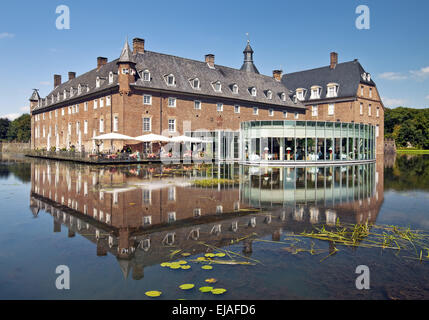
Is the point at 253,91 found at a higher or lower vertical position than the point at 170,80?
higher

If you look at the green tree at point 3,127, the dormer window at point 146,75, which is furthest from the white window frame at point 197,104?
the green tree at point 3,127

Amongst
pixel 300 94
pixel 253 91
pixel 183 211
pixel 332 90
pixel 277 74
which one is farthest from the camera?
pixel 277 74

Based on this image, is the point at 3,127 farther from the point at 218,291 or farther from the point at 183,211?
the point at 218,291

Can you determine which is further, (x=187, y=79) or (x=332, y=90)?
(x=332, y=90)

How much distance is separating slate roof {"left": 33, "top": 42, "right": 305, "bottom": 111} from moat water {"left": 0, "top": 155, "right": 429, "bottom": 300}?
99.0 ft

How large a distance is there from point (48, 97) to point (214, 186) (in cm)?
5938

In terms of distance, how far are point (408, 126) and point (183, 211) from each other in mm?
93928

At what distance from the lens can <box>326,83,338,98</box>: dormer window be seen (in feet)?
188

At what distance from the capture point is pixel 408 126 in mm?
89062

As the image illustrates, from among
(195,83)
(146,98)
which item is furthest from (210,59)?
(146,98)

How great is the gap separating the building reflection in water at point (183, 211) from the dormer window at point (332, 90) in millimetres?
43186

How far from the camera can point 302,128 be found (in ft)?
106

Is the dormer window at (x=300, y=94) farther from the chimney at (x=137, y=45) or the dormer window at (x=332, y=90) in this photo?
the chimney at (x=137, y=45)

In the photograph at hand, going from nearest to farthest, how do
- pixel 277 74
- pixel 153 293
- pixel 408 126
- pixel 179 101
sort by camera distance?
pixel 153 293
pixel 179 101
pixel 277 74
pixel 408 126
